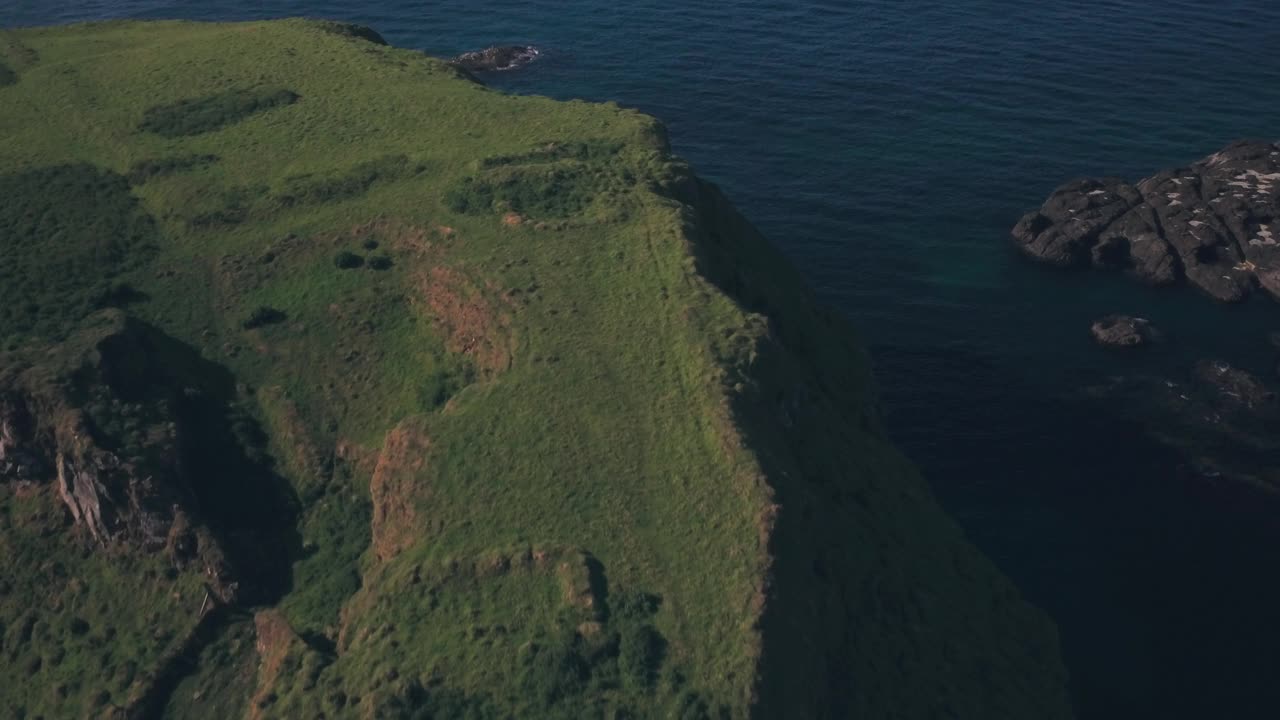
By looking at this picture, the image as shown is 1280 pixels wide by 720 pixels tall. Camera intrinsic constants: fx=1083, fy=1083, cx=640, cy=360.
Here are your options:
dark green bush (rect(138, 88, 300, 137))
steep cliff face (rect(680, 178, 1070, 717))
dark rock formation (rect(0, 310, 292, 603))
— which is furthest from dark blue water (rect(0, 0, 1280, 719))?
dark rock formation (rect(0, 310, 292, 603))

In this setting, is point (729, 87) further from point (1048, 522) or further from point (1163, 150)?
point (1048, 522)

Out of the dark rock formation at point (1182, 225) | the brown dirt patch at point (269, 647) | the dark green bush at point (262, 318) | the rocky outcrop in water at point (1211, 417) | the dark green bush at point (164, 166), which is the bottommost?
the rocky outcrop in water at point (1211, 417)

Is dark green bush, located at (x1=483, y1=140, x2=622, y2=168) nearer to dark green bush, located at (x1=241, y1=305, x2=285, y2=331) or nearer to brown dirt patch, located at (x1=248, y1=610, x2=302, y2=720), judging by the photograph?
dark green bush, located at (x1=241, y1=305, x2=285, y2=331)

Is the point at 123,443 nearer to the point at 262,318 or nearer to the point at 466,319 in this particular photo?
the point at 262,318

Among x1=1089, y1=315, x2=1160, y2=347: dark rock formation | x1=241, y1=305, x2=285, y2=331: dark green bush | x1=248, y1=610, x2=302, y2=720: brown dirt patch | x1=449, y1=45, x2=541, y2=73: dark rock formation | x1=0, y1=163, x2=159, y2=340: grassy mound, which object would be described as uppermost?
x1=0, y1=163, x2=159, y2=340: grassy mound

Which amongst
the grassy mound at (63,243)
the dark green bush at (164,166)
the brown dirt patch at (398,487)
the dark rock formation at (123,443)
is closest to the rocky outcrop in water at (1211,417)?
the brown dirt patch at (398,487)

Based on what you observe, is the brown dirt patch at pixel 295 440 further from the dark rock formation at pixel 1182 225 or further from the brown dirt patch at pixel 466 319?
the dark rock formation at pixel 1182 225

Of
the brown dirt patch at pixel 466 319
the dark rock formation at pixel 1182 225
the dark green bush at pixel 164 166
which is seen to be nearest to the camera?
the brown dirt patch at pixel 466 319

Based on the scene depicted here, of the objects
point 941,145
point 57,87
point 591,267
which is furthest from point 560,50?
point 591,267
